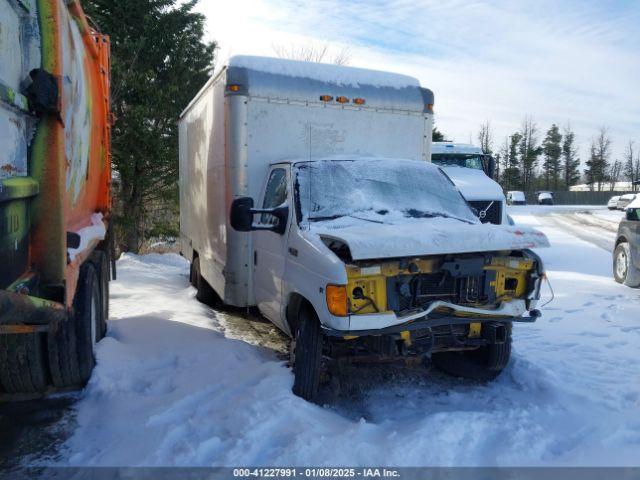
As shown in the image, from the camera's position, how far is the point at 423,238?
13.0ft

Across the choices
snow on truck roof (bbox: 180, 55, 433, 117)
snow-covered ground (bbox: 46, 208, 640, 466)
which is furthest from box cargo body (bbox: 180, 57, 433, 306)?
snow-covered ground (bbox: 46, 208, 640, 466)

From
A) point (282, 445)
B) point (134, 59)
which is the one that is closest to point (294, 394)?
point (282, 445)

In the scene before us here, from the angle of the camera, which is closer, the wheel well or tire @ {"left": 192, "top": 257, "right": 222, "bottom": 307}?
the wheel well

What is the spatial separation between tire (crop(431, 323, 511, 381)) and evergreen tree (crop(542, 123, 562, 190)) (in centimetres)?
7560

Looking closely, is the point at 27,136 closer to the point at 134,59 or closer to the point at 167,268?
the point at 167,268

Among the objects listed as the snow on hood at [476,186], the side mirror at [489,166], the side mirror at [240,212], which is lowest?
the side mirror at [240,212]

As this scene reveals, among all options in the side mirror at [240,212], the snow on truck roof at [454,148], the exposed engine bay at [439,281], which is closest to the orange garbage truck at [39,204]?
A: the side mirror at [240,212]

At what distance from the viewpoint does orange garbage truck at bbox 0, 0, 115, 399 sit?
2.89 m

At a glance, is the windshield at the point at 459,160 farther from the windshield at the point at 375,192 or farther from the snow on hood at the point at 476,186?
the windshield at the point at 375,192

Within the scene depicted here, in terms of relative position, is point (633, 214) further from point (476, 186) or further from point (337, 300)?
point (337, 300)

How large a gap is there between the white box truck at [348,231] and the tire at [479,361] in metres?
0.02

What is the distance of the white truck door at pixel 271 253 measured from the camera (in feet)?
16.7

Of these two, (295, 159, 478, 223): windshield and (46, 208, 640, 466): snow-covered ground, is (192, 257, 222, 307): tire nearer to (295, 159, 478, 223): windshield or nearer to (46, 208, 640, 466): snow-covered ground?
(46, 208, 640, 466): snow-covered ground

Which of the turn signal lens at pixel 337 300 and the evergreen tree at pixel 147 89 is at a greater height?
the evergreen tree at pixel 147 89
